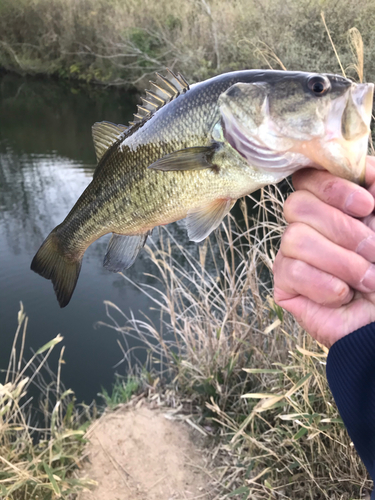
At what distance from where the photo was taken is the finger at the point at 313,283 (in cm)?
124

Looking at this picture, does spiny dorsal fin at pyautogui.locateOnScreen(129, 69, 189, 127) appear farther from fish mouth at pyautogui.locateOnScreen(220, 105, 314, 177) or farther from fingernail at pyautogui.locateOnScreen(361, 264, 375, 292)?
fingernail at pyautogui.locateOnScreen(361, 264, 375, 292)

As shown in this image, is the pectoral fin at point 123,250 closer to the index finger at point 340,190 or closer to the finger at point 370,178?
the index finger at point 340,190

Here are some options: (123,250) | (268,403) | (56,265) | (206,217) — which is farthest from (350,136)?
(268,403)

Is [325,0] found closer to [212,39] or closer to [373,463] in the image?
[212,39]

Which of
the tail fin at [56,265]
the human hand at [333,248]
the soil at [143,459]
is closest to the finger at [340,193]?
the human hand at [333,248]

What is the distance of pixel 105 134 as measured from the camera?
66.4 inches

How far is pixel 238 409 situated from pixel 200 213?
8.39 feet

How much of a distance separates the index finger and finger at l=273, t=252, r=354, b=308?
21 centimetres

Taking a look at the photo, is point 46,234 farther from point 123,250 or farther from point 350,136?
point 350,136

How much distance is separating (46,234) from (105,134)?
8.36 metres

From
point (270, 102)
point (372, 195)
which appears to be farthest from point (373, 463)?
point (270, 102)

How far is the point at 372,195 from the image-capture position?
1.26 m

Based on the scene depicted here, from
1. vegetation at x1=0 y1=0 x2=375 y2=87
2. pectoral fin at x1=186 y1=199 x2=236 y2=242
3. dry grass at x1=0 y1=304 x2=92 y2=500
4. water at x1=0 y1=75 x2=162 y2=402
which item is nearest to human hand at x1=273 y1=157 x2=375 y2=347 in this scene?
pectoral fin at x1=186 y1=199 x2=236 y2=242

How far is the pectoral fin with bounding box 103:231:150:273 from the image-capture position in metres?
1.63
